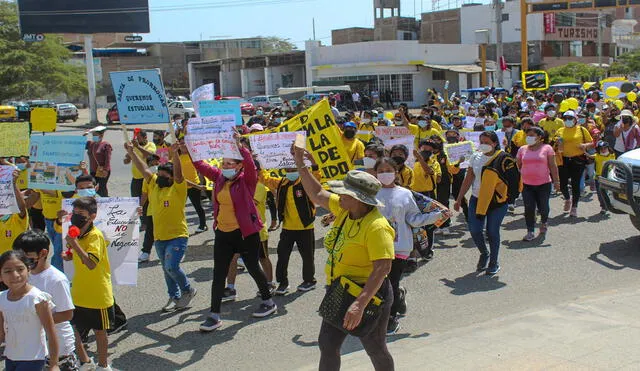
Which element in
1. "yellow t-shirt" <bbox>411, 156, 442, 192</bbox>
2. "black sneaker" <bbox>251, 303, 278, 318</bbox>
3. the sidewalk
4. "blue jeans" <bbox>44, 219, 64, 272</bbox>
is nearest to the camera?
the sidewalk

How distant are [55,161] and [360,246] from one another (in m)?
4.75

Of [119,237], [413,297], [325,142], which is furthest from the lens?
[325,142]

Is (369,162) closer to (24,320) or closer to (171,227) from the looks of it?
(171,227)

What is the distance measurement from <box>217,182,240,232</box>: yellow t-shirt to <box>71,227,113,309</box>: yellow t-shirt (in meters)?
1.47

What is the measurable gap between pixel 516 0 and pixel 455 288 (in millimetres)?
62050

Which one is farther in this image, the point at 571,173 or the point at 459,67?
the point at 459,67

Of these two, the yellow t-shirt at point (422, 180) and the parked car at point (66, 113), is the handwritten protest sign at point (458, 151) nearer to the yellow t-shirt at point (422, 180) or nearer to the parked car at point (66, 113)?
the yellow t-shirt at point (422, 180)

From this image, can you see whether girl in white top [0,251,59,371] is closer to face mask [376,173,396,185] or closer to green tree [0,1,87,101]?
face mask [376,173,396,185]

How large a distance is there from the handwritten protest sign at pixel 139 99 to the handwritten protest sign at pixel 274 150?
1.13 metres

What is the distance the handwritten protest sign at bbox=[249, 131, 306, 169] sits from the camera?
311 inches

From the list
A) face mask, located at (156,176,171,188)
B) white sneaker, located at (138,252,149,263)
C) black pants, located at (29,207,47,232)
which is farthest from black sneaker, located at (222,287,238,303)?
black pants, located at (29,207,47,232)

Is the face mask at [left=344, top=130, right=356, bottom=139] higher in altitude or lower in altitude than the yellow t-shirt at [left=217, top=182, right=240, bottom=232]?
higher

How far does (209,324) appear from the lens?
656 centimetres

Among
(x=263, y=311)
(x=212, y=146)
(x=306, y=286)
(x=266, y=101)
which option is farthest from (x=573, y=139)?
(x=266, y=101)
